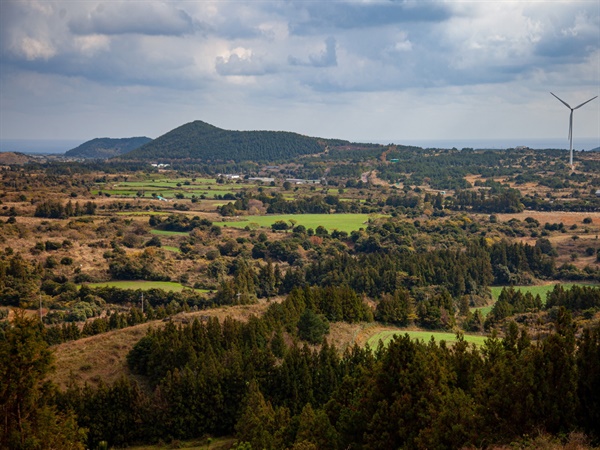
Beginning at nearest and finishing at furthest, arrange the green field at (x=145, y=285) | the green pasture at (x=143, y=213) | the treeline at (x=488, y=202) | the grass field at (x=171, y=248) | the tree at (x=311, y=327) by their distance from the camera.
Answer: the tree at (x=311, y=327), the green field at (x=145, y=285), the grass field at (x=171, y=248), the green pasture at (x=143, y=213), the treeline at (x=488, y=202)

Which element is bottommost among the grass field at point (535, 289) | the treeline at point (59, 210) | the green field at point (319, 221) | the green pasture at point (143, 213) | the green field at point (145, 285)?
the grass field at point (535, 289)

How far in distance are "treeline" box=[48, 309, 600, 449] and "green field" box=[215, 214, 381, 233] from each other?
3345 inches

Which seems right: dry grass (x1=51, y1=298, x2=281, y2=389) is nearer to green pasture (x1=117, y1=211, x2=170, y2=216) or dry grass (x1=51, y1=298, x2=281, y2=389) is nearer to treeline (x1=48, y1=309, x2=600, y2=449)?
treeline (x1=48, y1=309, x2=600, y2=449)

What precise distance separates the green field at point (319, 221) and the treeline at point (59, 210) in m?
27.3

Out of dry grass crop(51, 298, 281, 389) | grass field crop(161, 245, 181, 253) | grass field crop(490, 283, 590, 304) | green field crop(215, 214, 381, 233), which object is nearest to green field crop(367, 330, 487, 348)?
dry grass crop(51, 298, 281, 389)

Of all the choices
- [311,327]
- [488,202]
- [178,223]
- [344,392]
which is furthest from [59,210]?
[344,392]

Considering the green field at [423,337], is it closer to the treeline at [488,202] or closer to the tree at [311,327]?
the tree at [311,327]

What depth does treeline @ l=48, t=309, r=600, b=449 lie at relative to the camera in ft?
89.9

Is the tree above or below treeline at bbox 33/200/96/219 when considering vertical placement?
below

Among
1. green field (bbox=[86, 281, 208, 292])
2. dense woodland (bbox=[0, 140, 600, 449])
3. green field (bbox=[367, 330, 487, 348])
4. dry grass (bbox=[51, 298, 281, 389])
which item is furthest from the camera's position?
green field (bbox=[86, 281, 208, 292])

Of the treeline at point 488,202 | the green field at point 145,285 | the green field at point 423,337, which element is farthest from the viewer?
the treeline at point 488,202

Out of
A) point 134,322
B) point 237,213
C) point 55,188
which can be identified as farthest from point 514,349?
point 55,188

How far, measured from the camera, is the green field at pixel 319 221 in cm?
14038

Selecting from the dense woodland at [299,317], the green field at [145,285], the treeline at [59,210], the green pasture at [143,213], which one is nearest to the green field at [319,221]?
the dense woodland at [299,317]
